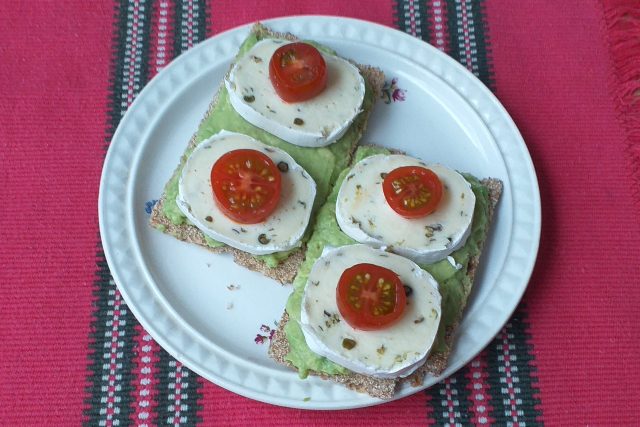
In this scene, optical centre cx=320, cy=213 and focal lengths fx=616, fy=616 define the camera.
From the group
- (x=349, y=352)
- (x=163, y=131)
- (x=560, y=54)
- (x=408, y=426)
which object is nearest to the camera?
(x=349, y=352)

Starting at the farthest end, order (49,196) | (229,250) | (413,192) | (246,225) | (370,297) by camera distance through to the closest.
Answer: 1. (49,196)
2. (229,250)
3. (246,225)
4. (413,192)
5. (370,297)

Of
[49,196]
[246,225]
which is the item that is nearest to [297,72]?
[246,225]

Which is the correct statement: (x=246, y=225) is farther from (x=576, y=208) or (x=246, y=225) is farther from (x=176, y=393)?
(x=576, y=208)

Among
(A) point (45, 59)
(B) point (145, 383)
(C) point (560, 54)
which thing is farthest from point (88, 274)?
(C) point (560, 54)

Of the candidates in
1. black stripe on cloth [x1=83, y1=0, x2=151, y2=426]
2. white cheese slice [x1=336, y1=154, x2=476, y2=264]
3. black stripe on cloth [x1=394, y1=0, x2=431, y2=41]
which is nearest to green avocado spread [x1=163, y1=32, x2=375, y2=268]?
white cheese slice [x1=336, y1=154, x2=476, y2=264]

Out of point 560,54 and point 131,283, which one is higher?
point 560,54

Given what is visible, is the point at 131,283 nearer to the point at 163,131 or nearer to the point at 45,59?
the point at 163,131

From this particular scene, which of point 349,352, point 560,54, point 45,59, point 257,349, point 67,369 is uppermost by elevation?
point 560,54

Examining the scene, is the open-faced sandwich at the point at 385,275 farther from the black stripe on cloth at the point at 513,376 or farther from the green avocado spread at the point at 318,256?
the black stripe on cloth at the point at 513,376
